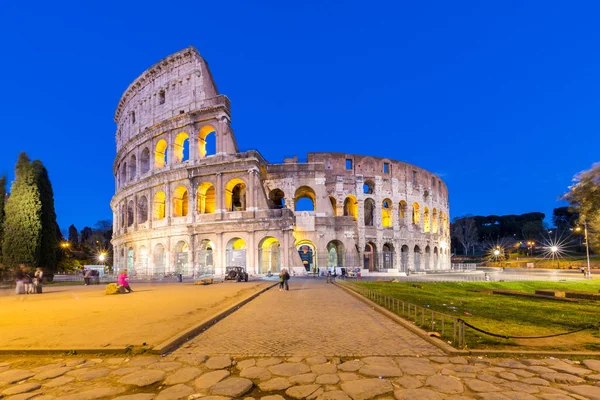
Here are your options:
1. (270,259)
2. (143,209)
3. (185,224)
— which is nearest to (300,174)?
(270,259)

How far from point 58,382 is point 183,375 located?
5.04ft

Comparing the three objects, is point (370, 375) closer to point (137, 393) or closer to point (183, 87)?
point (137, 393)

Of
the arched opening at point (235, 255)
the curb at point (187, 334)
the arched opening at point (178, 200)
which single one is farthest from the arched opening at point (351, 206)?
the curb at point (187, 334)

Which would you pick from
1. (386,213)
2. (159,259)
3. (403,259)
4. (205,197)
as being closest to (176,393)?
(205,197)

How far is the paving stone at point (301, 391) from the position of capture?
3.84 m

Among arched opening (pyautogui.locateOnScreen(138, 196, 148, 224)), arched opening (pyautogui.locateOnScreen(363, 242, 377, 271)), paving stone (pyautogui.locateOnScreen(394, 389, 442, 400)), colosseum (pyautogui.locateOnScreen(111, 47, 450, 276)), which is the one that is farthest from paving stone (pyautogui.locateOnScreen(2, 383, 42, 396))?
arched opening (pyautogui.locateOnScreen(363, 242, 377, 271))

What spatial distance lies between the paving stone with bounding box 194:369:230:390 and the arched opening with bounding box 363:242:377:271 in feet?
119

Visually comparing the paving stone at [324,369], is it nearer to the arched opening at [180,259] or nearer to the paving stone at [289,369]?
the paving stone at [289,369]

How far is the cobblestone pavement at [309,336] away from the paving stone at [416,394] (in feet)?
4.95

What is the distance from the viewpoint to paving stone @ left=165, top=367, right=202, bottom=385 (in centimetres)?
432

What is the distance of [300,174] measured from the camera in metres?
36.2

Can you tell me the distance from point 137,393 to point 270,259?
29377 millimetres

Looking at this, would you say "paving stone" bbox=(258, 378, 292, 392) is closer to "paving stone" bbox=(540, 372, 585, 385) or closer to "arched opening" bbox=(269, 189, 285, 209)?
"paving stone" bbox=(540, 372, 585, 385)

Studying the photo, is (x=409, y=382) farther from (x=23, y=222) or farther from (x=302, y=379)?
(x=23, y=222)
